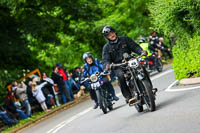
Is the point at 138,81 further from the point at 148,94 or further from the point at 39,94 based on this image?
the point at 39,94

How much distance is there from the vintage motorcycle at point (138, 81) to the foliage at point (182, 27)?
2.37 metres

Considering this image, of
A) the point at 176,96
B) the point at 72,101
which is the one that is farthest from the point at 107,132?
the point at 72,101

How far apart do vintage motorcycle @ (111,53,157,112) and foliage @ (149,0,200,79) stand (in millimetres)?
2372

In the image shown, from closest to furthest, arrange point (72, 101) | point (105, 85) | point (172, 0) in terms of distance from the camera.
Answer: point (172, 0) < point (105, 85) < point (72, 101)

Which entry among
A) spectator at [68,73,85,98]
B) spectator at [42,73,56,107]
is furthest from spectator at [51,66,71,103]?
spectator at [68,73,85,98]

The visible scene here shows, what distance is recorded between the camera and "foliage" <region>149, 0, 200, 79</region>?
41.0ft

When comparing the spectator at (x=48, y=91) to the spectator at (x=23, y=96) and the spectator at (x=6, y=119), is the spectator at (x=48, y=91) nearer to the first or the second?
the spectator at (x=23, y=96)

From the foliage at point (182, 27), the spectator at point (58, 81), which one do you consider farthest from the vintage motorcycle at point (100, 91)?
the spectator at point (58, 81)

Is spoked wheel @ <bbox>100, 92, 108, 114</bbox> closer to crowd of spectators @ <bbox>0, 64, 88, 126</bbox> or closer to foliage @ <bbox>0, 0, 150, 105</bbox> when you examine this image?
crowd of spectators @ <bbox>0, 64, 88, 126</bbox>

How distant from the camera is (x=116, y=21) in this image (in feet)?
104

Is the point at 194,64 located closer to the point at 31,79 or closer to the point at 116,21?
the point at 31,79

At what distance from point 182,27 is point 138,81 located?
3.80 metres

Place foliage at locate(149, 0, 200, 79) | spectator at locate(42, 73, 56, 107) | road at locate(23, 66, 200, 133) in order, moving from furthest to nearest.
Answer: spectator at locate(42, 73, 56, 107) → foliage at locate(149, 0, 200, 79) → road at locate(23, 66, 200, 133)

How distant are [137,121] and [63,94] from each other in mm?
13789
